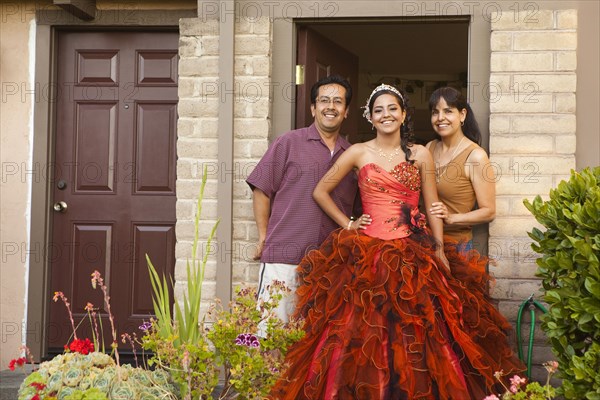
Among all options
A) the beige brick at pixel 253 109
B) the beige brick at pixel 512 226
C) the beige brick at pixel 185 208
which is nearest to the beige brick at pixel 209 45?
the beige brick at pixel 253 109

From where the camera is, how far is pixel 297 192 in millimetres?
4414

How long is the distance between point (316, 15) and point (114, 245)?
216 centimetres

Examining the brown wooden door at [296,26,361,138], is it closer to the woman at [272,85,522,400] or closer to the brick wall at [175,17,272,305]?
the brick wall at [175,17,272,305]

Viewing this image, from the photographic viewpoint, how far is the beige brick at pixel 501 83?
14.8ft

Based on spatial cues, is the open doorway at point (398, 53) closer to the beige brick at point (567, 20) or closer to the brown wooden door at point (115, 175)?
the beige brick at point (567, 20)

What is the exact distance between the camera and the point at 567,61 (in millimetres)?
4461

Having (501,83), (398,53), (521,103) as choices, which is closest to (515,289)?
(521,103)

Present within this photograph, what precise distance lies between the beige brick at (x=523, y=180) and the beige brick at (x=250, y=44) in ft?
5.37

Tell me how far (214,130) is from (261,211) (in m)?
0.61

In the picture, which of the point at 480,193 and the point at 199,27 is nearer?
the point at 480,193

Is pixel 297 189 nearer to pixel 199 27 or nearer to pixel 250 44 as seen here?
pixel 250 44

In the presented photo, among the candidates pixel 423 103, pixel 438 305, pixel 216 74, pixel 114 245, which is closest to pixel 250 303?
pixel 438 305

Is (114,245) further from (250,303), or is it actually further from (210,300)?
(250,303)

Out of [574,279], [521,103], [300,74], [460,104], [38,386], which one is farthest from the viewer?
[300,74]
